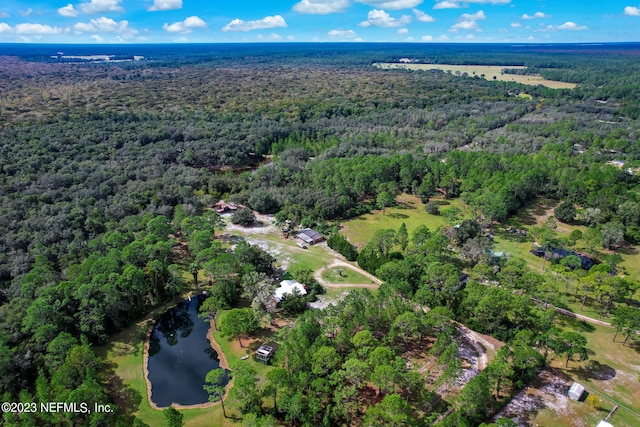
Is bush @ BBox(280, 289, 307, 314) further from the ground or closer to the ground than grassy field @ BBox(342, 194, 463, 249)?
closer to the ground

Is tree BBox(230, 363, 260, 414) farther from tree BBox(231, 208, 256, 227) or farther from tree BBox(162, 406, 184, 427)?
tree BBox(231, 208, 256, 227)

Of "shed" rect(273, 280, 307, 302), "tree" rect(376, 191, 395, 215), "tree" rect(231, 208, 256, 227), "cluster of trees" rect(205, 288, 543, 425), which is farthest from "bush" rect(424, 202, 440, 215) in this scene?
"cluster of trees" rect(205, 288, 543, 425)

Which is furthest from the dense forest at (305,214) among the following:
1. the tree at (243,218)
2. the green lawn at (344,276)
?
the tree at (243,218)

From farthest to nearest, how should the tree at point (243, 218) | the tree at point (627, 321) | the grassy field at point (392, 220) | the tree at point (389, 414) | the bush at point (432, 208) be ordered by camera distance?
the bush at point (432, 208) → the tree at point (243, 218) → the grassy field at point (392, 220) → the tree at point (627, 321) → the tree at point (389, 414)

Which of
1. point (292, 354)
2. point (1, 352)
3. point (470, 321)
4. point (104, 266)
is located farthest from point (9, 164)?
point (470, 321)

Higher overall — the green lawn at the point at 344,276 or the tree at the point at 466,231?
the tree at the point at 466,231

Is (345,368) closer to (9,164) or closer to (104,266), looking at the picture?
(104,266)

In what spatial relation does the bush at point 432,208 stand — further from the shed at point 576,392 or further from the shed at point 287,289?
the shed at point 576,392
